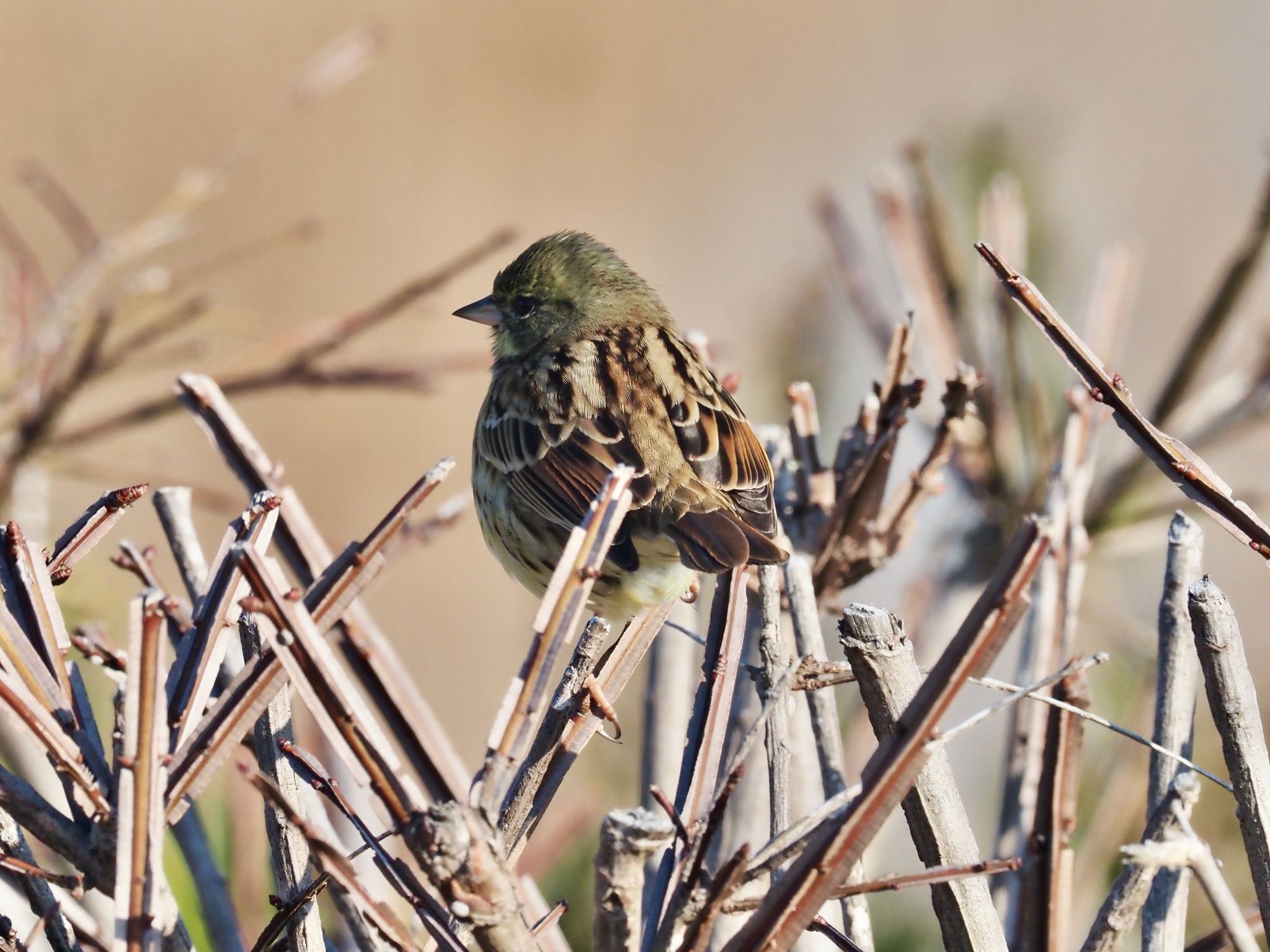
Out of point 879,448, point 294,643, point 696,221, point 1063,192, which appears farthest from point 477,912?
point 696,221

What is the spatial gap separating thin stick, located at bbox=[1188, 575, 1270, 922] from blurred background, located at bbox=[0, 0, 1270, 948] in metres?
4.33

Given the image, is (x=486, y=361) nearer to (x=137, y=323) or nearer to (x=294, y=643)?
(x=137, y=323)

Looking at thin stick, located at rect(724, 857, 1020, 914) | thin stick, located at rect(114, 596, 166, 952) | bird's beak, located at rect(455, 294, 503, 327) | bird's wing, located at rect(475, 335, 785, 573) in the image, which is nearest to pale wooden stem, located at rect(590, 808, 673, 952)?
thin stick, located at rect(724, 857, 1020, 914)

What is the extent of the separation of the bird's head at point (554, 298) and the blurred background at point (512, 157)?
2.46m

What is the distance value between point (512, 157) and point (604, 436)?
5488 mm

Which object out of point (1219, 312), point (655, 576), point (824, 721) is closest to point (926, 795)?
point (824, 721)

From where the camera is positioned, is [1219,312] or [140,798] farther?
[1219,312]

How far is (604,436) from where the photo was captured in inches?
101

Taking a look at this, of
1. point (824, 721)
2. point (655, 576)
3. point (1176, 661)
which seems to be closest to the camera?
point (1176, 661)

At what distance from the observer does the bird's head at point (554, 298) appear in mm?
3064

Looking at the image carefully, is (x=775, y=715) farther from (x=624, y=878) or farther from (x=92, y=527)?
(x=92, y=527)

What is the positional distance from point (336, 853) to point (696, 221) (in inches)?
299

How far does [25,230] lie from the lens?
23.1 feet

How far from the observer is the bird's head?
3.06 meters
